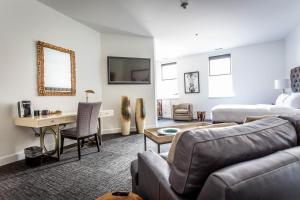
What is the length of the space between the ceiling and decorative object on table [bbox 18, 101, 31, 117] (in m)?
1.82

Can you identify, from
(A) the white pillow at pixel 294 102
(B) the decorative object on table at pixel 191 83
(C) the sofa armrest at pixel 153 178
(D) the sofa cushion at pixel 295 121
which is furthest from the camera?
(B) the decorative object on table at pixel 191 83

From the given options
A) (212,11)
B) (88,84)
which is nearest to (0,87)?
(88,84)

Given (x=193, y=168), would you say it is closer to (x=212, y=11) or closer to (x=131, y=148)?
(x=131, y=148)

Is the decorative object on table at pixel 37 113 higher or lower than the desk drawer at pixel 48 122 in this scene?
higher

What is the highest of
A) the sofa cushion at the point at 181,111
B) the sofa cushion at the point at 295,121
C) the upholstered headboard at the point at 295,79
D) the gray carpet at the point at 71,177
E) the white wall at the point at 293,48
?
the white wall at the point at 293,48

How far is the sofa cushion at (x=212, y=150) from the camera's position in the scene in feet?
2.43

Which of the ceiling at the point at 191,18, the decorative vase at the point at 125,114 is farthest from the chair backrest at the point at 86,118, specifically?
the ceiling at the point at 191,18

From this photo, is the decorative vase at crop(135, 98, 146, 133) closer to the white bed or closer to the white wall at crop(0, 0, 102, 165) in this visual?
the white wall at crop(0, 0, 102, 165)

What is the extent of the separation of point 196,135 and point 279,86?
5.35 m

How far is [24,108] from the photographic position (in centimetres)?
290

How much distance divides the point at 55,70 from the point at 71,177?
7.12 feet

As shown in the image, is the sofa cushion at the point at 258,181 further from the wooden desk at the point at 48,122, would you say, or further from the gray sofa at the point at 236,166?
the wooden desk at the point at 48,122

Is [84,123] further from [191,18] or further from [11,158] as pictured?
[191,18]

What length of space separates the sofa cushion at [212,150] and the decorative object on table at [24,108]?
2.87 metres
